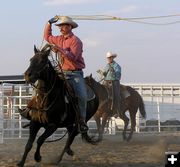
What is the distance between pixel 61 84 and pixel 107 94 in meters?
6.24

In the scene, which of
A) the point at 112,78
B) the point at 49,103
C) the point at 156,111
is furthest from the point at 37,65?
the point at 156,111

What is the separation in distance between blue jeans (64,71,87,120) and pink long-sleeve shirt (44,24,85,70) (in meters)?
0.10

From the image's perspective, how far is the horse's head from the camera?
6449 mm

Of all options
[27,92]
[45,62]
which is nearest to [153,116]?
[27,92]

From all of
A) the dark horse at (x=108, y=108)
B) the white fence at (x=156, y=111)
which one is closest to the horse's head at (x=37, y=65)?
the dark horse at (x=108, y=108)

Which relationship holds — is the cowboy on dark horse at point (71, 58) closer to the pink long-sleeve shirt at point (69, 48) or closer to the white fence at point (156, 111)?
the pink long-sleeve shirt at point (69, 48)

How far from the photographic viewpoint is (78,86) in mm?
7629

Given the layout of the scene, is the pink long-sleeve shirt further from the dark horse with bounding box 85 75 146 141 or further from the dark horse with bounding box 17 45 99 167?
the dark horse with bounding box 85 75 146 141

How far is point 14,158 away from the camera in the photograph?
8070 millimetres

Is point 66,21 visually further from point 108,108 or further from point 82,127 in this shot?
point 108,108

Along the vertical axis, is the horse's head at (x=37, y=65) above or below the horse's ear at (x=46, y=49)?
below

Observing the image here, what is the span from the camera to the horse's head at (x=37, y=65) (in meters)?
6.45

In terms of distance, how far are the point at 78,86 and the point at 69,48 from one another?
1.93 ft

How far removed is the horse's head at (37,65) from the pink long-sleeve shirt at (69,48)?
18.4 inches
